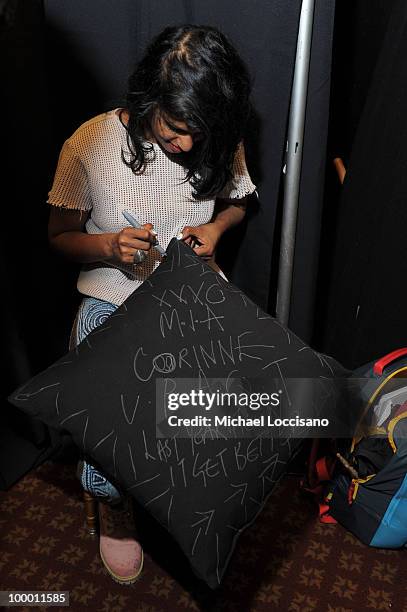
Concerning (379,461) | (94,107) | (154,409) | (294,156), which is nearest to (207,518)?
(154,409)

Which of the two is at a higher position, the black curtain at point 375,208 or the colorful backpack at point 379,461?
the black curtain at point 375,208

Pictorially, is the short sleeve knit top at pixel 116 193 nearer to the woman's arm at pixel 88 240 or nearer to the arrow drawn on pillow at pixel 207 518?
the woman's arm at pixel 88 240

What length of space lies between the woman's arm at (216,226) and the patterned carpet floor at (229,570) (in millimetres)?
763

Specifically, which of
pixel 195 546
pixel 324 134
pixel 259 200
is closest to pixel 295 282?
pixel 259 200

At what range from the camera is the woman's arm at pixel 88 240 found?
1.21 m

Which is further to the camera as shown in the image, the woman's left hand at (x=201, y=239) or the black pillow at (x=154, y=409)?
the woman's left hand at (x=201, y=239)

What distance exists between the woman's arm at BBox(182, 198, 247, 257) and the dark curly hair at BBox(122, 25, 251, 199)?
18 centimetres

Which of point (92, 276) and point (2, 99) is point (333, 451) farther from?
point (2, 99)

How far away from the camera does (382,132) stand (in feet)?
4.82

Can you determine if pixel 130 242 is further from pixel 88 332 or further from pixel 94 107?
pixel 94 107

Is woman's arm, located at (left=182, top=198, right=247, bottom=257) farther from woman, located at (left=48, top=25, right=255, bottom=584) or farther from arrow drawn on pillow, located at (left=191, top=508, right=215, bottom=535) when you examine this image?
arrow drawn on pillow, located at (left=191, top=508, right=215, bottom=535)

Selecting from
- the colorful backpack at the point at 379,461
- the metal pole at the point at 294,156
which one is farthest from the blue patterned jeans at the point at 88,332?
the colorful backpack at the point at 379,461

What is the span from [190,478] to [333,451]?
0.67 meters

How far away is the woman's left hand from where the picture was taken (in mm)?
1321
